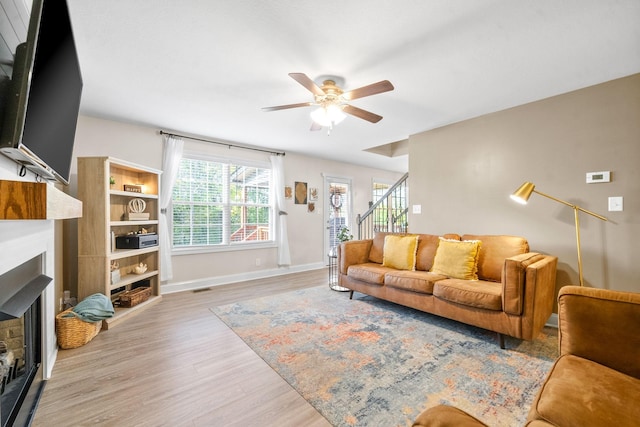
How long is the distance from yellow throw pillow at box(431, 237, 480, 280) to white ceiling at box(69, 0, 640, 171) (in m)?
1.55

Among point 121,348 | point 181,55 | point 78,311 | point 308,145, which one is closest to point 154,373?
point 121,348

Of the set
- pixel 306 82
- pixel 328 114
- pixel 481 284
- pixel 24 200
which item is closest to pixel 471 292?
pixel 481 284

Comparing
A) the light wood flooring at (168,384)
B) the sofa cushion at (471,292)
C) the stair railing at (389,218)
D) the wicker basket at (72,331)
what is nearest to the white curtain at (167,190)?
the light wood flooring at (168,384)

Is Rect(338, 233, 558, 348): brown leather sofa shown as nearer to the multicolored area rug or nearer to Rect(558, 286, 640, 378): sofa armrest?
the multicolored area rug

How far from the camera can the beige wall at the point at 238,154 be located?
3.39m

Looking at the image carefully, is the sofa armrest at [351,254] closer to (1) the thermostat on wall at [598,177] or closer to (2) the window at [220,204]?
(2) the window at [220,204]

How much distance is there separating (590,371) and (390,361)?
119cm

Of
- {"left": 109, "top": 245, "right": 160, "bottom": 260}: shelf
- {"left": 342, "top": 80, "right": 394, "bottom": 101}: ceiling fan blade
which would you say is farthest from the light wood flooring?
{"left": 342, "top": 80, "right": 394, "bottom": 101}: ceiling fan blade

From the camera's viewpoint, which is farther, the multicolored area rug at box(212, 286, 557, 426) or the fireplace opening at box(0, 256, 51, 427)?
the multicolored area rug at box(212, 286, 557, 426)

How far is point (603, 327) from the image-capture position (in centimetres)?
125

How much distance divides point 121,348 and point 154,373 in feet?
1.98

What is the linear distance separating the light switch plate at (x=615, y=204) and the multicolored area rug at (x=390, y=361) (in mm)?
1268

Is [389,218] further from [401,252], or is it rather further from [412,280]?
[412,280]

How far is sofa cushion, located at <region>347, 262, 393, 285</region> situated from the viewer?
10.3ft
